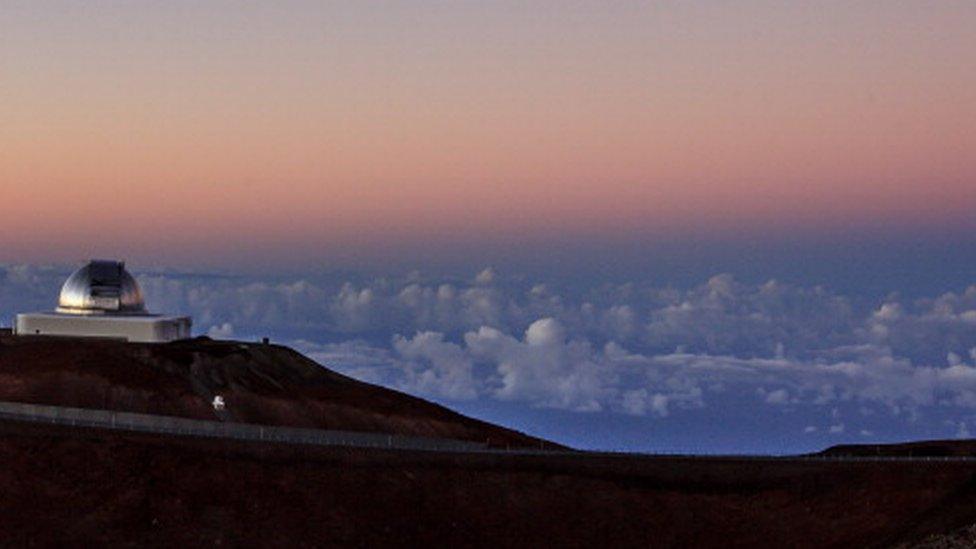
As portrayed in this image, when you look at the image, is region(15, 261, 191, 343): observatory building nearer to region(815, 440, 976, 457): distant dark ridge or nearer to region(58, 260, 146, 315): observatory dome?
region(58, 260, 146, 315): observatory dome

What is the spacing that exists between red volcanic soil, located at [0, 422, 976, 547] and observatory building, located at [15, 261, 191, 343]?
107ft

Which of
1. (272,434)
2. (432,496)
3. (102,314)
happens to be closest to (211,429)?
(272,434)

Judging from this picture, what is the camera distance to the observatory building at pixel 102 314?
109438 millimetres

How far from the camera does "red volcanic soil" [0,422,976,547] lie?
67.5 meters

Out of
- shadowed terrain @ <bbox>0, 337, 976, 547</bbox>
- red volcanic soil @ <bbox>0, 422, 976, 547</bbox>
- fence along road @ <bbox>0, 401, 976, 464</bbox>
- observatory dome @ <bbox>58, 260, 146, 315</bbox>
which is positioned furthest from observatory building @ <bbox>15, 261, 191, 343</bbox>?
red volcanic soil @ <bbox>0, 422, 976, 547</bbox>

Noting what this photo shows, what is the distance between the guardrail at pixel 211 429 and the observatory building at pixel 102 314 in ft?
64.8

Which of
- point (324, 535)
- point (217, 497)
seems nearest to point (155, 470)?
point (217, 497)

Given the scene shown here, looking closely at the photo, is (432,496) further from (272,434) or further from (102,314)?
(102,314)

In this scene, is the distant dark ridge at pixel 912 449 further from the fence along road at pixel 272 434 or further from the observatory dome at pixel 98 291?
the observatory dome at pixel 98 291

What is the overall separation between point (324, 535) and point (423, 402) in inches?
1351

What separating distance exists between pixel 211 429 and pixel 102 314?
3037cm

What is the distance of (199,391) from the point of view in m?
95.6

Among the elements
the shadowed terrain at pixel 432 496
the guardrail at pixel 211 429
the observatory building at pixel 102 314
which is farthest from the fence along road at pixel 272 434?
the observatory building at pixel 102 314

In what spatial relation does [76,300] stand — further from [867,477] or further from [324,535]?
[867,477]
